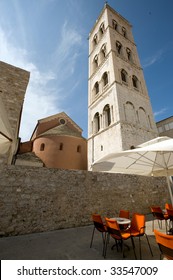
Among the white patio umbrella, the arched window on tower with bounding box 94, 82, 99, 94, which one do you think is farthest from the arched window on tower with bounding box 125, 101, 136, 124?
the white patio umbrella

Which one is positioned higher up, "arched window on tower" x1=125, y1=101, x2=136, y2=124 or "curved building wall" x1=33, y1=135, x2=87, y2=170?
"arched window on tower" x1=125, y1=101, x2=136, y2=124

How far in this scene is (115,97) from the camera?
1491 cm

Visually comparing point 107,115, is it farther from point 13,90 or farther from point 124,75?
point 13,90

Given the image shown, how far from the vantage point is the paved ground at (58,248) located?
3418mm

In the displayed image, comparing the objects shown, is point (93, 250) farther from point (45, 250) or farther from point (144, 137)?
point (144, 137)

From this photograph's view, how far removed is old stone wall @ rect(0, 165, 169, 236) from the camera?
18.0 feet

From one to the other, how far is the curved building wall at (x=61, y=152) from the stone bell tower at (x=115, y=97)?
2.01 metres

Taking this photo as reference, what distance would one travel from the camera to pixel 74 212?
6500 millimetres

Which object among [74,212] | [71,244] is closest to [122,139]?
[74,212]

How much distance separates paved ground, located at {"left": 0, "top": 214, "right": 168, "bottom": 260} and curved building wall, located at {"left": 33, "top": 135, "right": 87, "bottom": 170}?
11176 mm

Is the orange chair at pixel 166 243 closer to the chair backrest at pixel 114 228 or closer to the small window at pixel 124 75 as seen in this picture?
the chair backrest at pixel 114 228

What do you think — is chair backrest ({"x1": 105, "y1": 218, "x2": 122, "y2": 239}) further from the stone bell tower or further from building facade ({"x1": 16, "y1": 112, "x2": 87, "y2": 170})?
building facade ({"x1": 16, "y1": 112, "x2": 87, "y2": 170})

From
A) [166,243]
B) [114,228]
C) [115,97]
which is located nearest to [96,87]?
[115,97]

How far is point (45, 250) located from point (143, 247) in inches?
109
